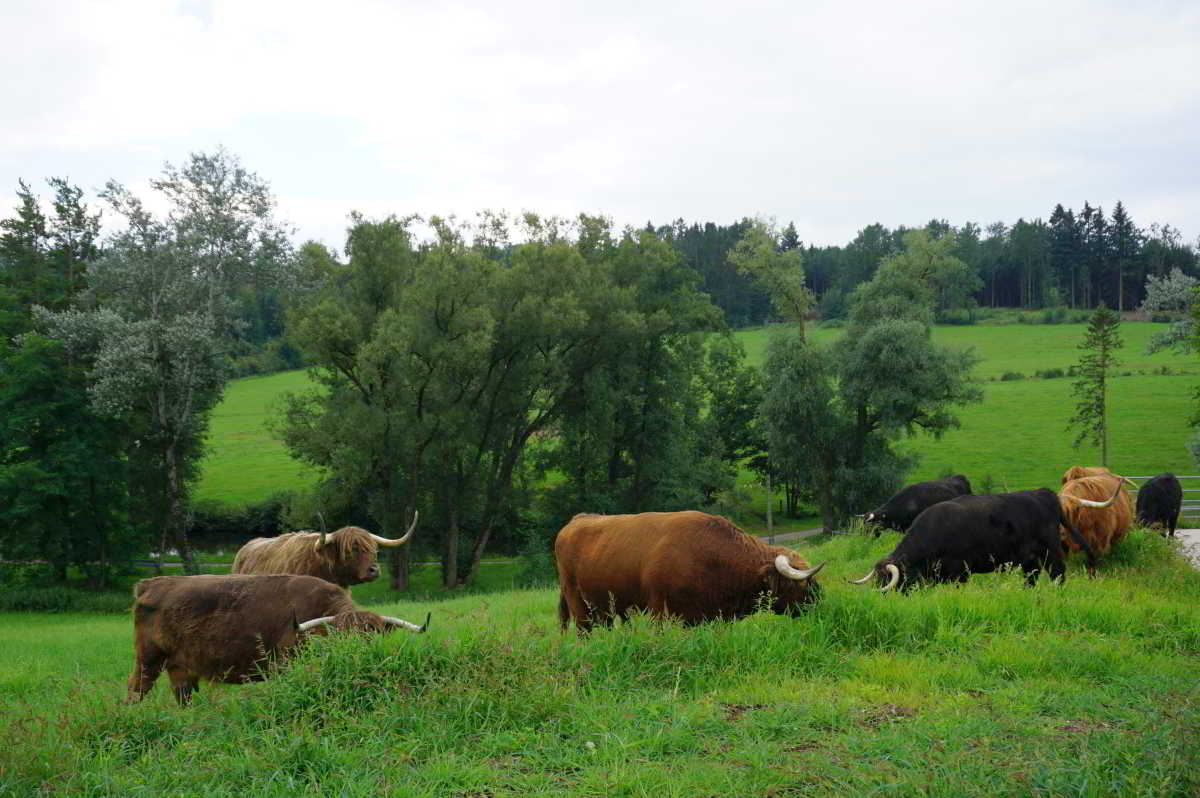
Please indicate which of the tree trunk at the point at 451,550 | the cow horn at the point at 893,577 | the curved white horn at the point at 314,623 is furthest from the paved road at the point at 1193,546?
the tree trunk at the point at 451,550

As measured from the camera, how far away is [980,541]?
11.1m

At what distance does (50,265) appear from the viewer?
120ft

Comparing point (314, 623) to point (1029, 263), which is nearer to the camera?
point (314, 623)

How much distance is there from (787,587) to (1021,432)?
5789 cm

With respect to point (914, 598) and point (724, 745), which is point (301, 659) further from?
point (914, 598)

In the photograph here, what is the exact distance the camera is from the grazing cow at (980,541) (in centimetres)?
1092

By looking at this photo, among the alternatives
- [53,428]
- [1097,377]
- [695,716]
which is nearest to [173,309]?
[53,428]

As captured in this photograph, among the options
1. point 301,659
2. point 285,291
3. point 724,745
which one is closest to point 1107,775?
point 724,745

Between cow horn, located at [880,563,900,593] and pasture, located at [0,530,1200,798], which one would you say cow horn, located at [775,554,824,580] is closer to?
pasture, located at [0,530,1200,798]

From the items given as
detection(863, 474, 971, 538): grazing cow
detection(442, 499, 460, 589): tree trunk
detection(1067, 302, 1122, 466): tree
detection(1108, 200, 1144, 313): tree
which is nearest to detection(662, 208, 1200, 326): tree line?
detection(1108, 200, 1144, 313): tree

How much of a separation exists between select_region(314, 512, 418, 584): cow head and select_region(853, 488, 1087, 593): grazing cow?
6.89 meters

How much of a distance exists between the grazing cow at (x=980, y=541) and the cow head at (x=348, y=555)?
689 centimetres

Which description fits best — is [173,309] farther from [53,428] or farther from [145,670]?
[145,670]

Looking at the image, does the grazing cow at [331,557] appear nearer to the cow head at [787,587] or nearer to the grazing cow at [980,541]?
the cow head at [787,587]
